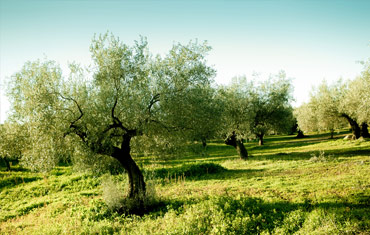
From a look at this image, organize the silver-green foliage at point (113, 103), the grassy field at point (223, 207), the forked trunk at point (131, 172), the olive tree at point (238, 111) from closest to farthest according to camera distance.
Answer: the grassy field at point (223, 207)
the silver-green foliage at point (113, 103)
the forked trunk at point (131, 172)
the olive tree at point (238, 111)

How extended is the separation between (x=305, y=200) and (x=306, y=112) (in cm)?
3713

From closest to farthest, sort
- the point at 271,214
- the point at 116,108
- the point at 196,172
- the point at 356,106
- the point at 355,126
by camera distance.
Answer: the point at 271,214, the point at 116,108, the point at 196,172, the point at 356,106, the point at 355,126

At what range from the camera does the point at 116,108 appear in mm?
12289

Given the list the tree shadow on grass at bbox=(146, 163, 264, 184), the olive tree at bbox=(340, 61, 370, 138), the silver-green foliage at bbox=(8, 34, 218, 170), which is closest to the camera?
the silver-green foliage at bbox=(8, 34, 218, 170)

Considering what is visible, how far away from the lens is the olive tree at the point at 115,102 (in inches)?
423

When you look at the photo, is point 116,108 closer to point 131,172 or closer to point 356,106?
point 131,172

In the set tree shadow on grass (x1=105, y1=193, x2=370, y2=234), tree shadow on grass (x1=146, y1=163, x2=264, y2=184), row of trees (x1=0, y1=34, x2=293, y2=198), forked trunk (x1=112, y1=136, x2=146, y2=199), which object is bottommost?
tree shadow on grass (x1=146, y1=163, x2=264, y2=184)

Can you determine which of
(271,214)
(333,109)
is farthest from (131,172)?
(333,109)

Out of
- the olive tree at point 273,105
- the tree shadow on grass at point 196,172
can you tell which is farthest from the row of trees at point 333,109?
the tree shadow on grass at point 196,172

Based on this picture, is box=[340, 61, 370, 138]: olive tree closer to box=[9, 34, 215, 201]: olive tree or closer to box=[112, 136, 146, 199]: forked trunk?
box=[9, 34, 215, 201]: olive tree

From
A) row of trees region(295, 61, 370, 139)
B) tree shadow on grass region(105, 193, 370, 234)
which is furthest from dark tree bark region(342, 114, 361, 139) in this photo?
tree shadow on grass region(105, 193, 370, 234)

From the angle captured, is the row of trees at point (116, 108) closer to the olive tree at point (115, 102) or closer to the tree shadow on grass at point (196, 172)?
the olive tree at point (115, 102)

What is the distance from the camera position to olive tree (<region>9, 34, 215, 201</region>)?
1073 cm

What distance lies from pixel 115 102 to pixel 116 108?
1.87 ft
